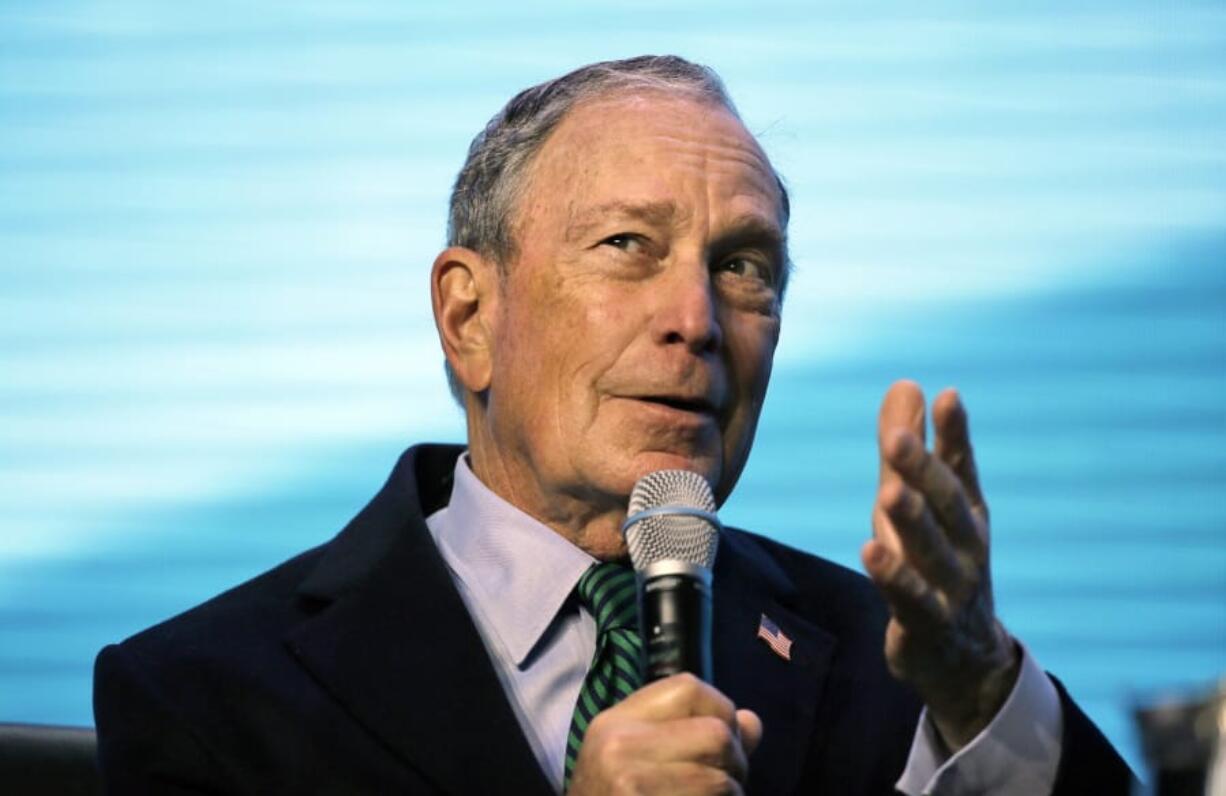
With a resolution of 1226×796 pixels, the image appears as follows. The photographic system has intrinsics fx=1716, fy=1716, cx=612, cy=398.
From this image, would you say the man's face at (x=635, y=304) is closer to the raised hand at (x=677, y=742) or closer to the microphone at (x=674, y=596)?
the microphone at (x=674, y=596)

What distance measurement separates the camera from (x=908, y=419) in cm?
161

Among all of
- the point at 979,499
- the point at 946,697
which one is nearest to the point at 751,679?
the point at 946,697

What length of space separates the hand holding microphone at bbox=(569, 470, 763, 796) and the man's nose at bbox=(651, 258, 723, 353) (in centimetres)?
57

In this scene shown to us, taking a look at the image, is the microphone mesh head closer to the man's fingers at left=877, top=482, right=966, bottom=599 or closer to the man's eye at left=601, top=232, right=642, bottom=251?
the man's fingers at left=877, top=482, right=966, bottom=599

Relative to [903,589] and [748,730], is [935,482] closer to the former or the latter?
[903,589]

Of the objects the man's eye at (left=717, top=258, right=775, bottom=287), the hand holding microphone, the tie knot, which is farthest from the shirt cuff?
the man's eye at (left=717, top=258, right=775, bottom=287)

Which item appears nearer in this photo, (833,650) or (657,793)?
(657,793)

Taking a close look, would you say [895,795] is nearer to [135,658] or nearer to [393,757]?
[393,757]

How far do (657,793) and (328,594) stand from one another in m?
0.92

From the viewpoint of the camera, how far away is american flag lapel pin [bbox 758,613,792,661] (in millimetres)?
2428

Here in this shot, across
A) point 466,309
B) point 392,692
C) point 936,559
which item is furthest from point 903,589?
point 466,309

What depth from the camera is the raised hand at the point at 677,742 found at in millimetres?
1505

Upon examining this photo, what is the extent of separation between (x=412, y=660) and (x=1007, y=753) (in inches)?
31.3

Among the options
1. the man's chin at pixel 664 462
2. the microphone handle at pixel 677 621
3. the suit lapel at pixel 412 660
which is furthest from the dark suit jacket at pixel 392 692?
the microphone handle at pixel 677 621
